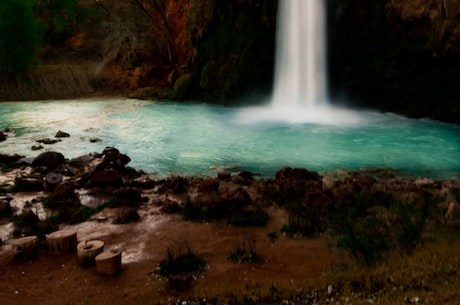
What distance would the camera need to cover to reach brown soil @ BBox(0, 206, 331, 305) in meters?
5.80

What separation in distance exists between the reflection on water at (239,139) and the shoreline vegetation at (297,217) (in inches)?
64.4

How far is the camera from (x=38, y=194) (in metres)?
10.4

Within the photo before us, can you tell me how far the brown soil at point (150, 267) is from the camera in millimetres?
5797

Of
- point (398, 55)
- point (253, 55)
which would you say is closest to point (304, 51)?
point (253, 55)

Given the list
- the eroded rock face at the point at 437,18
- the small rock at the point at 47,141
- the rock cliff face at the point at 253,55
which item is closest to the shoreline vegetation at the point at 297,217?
the small rock at the point at 47,141

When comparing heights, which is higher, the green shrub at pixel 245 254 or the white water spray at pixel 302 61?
the white water spray at pixel 302 61

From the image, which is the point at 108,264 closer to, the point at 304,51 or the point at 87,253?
the point at 87,253

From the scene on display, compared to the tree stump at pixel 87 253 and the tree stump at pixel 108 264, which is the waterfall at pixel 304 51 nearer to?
the tree stump at pixel 87 253

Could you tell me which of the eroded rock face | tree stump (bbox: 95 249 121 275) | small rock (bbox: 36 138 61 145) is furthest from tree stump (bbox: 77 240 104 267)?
the eroded rock face

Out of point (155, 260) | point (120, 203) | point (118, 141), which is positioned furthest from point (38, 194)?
point (118, 141)

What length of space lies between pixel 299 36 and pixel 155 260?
70.8 ft

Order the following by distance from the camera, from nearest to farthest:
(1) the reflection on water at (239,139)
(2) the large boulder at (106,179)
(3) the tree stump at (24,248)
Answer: (3) the tree stump at (24,248)
(2) the large boulder at (106,179)
(1) the reflection on water at (239,139)

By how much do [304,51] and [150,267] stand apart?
70.7ft

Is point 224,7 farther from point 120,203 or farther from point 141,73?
point 120,203
